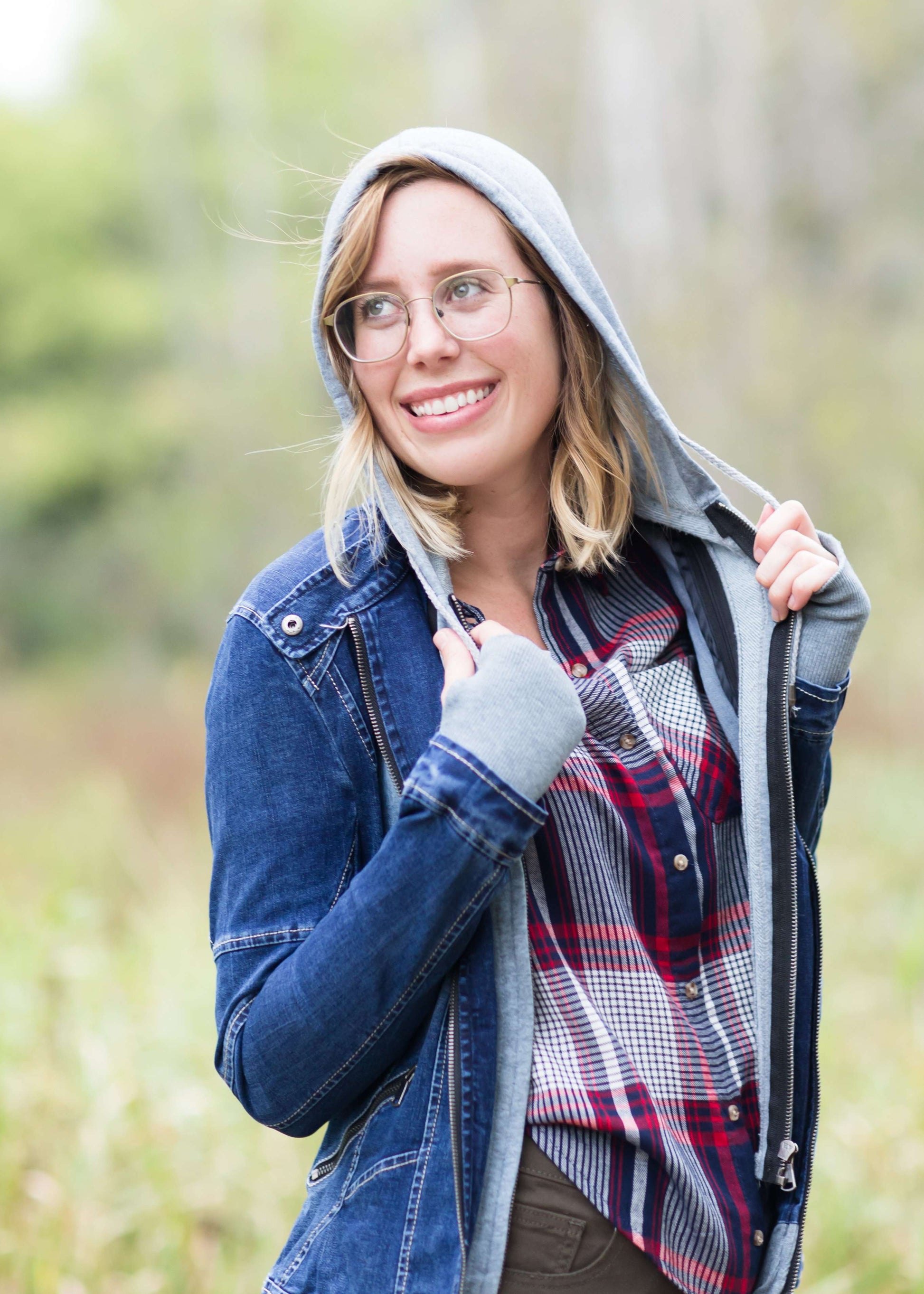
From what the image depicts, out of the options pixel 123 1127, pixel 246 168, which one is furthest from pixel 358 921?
pixel 246 168

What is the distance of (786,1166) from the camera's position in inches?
60.3

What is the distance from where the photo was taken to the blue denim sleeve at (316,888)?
4.22 feet

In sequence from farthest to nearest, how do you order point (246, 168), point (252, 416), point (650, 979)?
point (246, 168) < point (252, 416) < point (650, 979)

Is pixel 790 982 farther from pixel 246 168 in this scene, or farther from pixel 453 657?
pixel 246 168

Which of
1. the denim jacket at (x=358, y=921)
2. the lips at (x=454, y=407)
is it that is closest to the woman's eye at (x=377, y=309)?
the lips at (x=454, y=407)

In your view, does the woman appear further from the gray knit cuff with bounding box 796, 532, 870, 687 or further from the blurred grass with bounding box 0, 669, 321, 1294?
the blurred grass with bounding box 0, 669, 321, 1294

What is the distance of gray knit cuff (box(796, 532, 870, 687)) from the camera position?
1612 millimetres

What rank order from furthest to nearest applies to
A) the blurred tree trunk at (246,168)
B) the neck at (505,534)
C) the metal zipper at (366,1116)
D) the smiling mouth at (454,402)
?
the blurred tree trunk at (246,168), the neck at (505,534), the smiling mouth at (454,402), the metal zipper at (366,1116)

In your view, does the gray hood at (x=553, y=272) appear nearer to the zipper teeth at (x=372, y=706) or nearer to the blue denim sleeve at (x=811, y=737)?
the zipper teeth at (x=372, y=706)

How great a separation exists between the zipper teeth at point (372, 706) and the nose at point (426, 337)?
36 centimetres

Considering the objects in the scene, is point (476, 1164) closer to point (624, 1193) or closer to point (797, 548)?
point (624, 1193)

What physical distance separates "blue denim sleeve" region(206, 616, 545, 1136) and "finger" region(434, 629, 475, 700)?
12 cm

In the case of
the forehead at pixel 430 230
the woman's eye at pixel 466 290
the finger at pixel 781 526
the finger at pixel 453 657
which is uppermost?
the forehead at pixel 430 230

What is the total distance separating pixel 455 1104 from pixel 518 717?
1.42 ft
